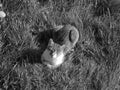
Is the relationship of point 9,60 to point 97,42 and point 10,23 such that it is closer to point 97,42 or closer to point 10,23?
point 10,23

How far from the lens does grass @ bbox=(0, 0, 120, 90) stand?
2564mm

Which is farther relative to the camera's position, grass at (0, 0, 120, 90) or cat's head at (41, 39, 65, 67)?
cat's head at (41, 39, 65, 67)

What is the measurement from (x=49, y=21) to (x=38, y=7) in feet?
1.22

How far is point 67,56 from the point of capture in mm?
2893

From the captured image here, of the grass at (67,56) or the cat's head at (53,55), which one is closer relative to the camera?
the grass at (67,56)

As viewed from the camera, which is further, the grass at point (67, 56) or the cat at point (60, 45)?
the cat at point (60, 45)

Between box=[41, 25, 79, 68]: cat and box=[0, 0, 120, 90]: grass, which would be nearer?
box=[0, 0, 120, 90]: grass

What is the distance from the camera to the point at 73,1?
345 centimetres

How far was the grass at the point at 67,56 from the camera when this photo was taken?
8.41ft

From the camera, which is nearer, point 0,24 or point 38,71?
point 38,71

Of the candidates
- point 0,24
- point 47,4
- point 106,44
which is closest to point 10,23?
point 0,24

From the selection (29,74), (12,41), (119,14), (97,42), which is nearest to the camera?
(29,74)

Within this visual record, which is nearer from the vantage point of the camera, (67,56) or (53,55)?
(53,55)

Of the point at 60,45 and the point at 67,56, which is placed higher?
the point at 60,45
